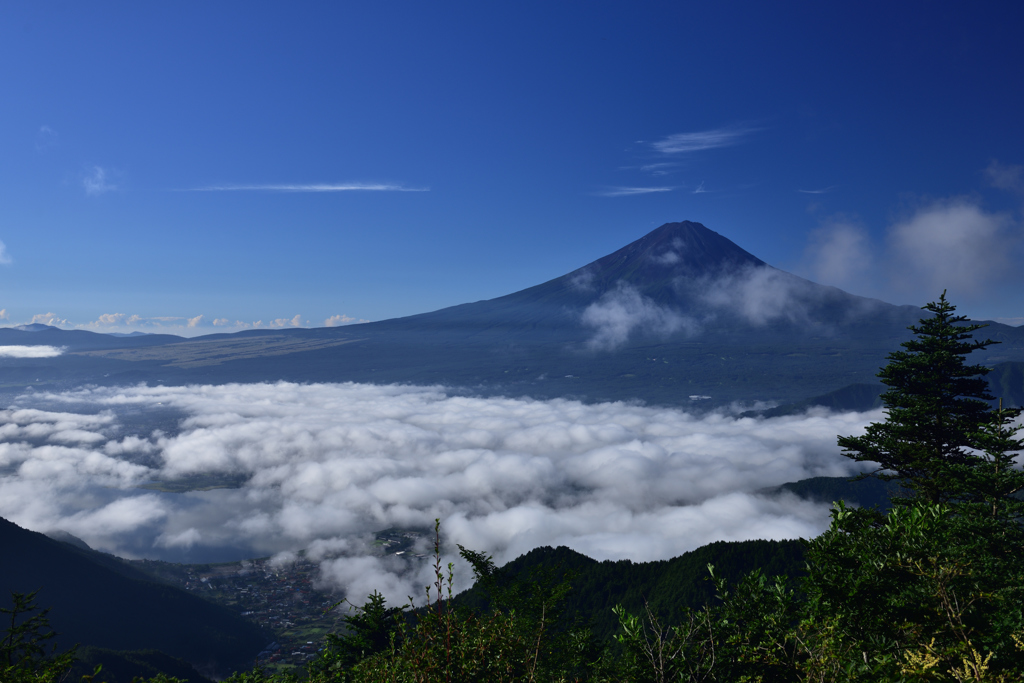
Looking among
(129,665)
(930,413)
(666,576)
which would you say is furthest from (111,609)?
(930,413)

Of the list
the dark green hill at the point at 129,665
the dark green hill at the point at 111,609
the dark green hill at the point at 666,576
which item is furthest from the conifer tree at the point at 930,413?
the dark green hill at the point at 111,609

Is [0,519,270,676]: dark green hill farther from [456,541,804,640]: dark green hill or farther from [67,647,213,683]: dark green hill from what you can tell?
[456,541,804,640]: dark green hill

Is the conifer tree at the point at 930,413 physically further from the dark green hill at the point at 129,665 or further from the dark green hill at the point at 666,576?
the dark green hill at the point at 129,665

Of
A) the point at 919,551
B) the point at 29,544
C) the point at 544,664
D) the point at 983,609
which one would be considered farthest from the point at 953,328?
the point at 29,544

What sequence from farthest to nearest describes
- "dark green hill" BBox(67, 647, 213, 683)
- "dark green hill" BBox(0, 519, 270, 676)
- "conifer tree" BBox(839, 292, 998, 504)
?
"dark green hill" BBox(0, 519, 270, 676)
"dark green hill" BBox(67, 647, 213, 683)
"conifer tree" BBox(839, 292, 998, 504)

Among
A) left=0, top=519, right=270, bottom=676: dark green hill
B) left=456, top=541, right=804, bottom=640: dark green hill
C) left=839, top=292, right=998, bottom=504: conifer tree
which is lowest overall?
left=0, top=519, right=270, bottom=676: dark green hill

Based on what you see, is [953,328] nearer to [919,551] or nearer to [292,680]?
[919,551]

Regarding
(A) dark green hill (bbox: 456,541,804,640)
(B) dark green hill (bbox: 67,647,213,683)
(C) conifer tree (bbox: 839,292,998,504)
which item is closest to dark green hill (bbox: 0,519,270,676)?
(B) dark green hill (bbox: 67,647,213,683)
